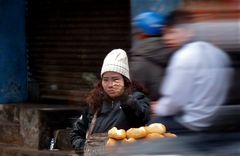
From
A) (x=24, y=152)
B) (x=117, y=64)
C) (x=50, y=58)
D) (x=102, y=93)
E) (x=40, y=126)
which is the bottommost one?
(x=24, y=152)

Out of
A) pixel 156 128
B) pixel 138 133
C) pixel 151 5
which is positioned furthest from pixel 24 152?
pixel 156 128

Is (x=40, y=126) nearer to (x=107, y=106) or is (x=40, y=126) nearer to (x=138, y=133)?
(x=107, y=106)

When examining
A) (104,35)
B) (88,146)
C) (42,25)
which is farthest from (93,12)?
(88,146)

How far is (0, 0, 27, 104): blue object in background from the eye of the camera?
10648 mm

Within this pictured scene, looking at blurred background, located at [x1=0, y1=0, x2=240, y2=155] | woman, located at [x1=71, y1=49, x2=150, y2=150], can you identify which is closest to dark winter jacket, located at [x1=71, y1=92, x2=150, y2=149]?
woman, located at [x1=71, y1=49, x2=150, y2=150]

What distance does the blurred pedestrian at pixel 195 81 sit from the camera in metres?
3.25

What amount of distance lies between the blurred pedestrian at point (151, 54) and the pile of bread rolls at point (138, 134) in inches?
7.1

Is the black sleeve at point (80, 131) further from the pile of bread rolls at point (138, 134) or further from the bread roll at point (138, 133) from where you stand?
the bread roll at point (138, 133)

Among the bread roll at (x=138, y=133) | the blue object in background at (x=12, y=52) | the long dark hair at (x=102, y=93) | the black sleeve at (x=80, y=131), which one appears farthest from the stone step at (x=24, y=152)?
the bread roll at (x=138, y=133)

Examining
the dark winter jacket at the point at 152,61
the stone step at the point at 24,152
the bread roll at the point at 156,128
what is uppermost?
the dark winter jacket at the point at 152,61

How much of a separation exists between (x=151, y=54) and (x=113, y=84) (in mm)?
1164

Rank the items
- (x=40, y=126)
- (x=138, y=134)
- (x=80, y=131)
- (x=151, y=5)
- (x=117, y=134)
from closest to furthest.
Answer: (x=138, y=134), (x=117, y=134), (x=80, y=131), (x=151, y=5), (x=40, y=126)

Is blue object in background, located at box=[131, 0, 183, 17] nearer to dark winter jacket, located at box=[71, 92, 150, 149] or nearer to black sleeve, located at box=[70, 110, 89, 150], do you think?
black sleeve, located at box=[70, 110, 89, 150]

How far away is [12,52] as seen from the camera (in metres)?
10.7
